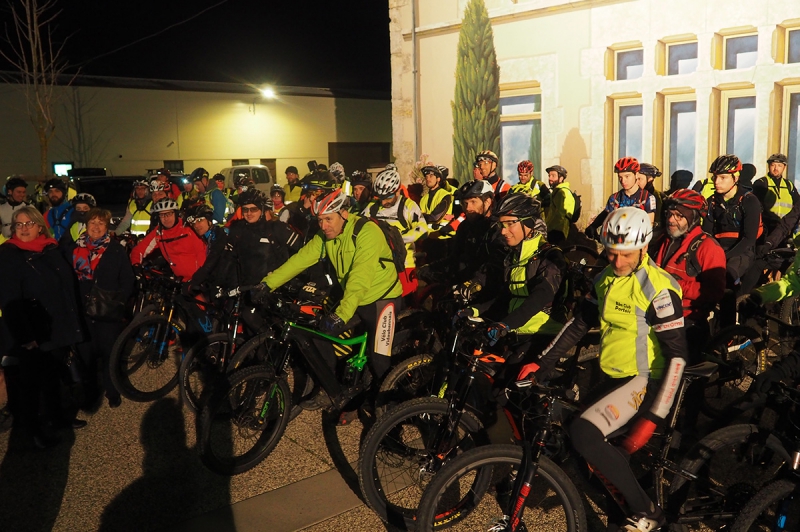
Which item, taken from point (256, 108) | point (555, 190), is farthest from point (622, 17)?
point (256, 108)

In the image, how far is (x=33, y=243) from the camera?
5902 mm

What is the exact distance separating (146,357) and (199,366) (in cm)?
106

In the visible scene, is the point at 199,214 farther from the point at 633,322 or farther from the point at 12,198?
the point at 633,322

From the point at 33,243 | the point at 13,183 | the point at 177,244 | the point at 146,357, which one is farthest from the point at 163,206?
the point at 13,183

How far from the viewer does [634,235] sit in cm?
392

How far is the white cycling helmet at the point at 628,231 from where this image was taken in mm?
3924

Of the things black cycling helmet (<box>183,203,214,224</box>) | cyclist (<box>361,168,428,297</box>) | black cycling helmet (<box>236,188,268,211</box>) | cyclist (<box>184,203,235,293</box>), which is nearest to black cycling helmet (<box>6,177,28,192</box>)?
black cycling helmet (<box>183,203,214,224</box>)

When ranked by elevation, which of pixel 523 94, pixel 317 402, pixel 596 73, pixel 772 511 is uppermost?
pixel 596 73

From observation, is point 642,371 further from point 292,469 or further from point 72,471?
point 72,471

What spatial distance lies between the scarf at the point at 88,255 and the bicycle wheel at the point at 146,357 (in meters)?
0.67

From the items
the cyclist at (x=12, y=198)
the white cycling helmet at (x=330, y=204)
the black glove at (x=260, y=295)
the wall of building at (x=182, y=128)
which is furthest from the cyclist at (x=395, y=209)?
the wall of building at (x=182, y=128)

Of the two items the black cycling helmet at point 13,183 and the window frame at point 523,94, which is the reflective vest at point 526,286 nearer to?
the black cycling helmet at point 13,183

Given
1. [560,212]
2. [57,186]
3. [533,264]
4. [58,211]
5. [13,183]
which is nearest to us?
[533,264]

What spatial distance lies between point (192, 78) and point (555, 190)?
28.6 m
